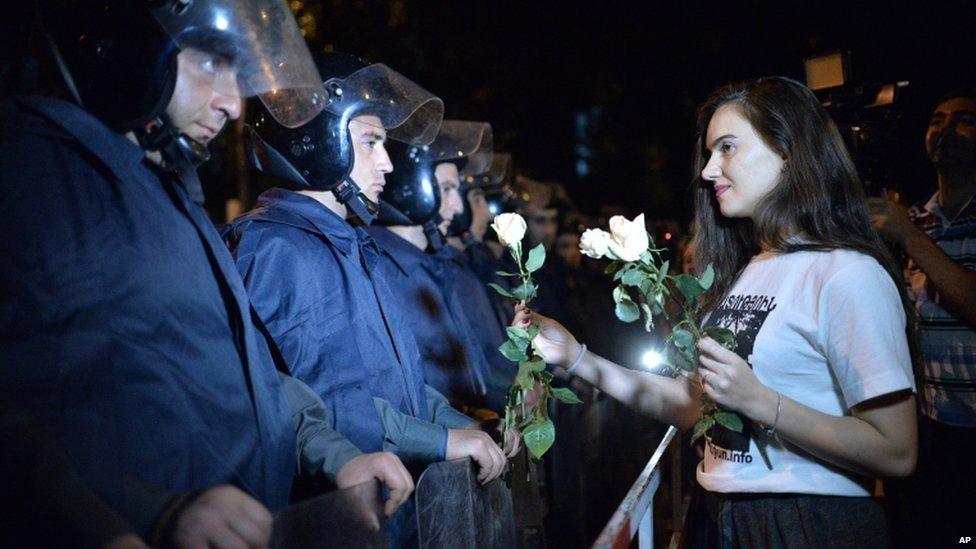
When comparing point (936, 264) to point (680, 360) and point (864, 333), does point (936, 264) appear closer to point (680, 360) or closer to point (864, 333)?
point (864, 333)

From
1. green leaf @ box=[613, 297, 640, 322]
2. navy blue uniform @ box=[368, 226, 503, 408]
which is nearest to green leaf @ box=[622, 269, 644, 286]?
green leaf @ box=[613, 297, 640, 322]

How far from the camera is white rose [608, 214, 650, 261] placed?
2105 millimetres

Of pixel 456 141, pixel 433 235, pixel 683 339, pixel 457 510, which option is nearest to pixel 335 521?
pixel 457 510

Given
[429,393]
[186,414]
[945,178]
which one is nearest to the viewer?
[186,414]

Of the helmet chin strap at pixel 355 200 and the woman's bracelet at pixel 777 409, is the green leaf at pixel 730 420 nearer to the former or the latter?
the woman's bracelet at pixel 777 409

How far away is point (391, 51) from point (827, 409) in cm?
771

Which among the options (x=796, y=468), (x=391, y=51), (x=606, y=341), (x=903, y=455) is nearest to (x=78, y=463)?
(x=796, y=468)

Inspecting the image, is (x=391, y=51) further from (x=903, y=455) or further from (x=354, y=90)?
(x=903, y=455)

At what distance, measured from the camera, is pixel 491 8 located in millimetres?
10445

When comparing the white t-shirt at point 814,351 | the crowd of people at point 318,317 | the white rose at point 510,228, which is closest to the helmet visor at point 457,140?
the crowd of people at point 318,317

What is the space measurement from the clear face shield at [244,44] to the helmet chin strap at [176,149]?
193 millimetres

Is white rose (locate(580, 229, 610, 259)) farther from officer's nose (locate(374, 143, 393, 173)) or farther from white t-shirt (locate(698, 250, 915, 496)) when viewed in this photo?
officer's nose (locate(374, 143, 393, 173))

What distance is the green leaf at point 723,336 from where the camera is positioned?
2.05 m

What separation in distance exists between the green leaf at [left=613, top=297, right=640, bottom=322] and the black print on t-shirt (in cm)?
34
